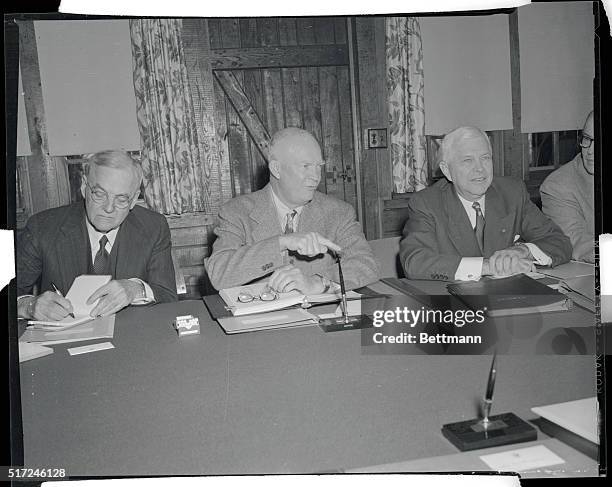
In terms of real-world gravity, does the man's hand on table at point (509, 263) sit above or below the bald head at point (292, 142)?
below

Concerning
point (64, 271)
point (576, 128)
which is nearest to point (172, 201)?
point (64, 271)

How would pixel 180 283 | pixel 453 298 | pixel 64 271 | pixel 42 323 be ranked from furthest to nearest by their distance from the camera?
pixel 180 283 → pixel 64 271 → pixel 42 323 → pixel 453 298

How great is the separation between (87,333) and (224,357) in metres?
0.47

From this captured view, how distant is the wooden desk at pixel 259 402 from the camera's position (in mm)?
952

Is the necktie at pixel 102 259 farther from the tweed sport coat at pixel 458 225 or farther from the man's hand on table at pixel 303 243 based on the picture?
the tweed sport coat at pixel 458 225

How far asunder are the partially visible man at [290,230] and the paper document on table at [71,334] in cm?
48

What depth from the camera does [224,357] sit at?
1.35 meters

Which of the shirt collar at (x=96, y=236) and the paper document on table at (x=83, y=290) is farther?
the shirt collar at (x=96, y=236)

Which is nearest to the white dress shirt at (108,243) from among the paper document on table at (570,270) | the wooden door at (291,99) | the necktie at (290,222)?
the necktie at (290,222)

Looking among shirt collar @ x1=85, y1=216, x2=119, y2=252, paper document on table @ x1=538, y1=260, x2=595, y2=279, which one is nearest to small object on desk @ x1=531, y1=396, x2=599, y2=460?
paper document on table @ x1=538, y1=260, x2=595, y2=279

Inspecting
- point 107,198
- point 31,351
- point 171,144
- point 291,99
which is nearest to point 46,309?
point 31,351

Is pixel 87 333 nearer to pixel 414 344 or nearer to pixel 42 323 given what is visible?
pixel 42 323

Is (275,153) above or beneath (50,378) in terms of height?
above

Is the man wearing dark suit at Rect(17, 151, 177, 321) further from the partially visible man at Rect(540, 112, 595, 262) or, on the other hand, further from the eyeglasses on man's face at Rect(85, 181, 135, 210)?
the partially visible man at Rect(540, 112, 595, 262)
